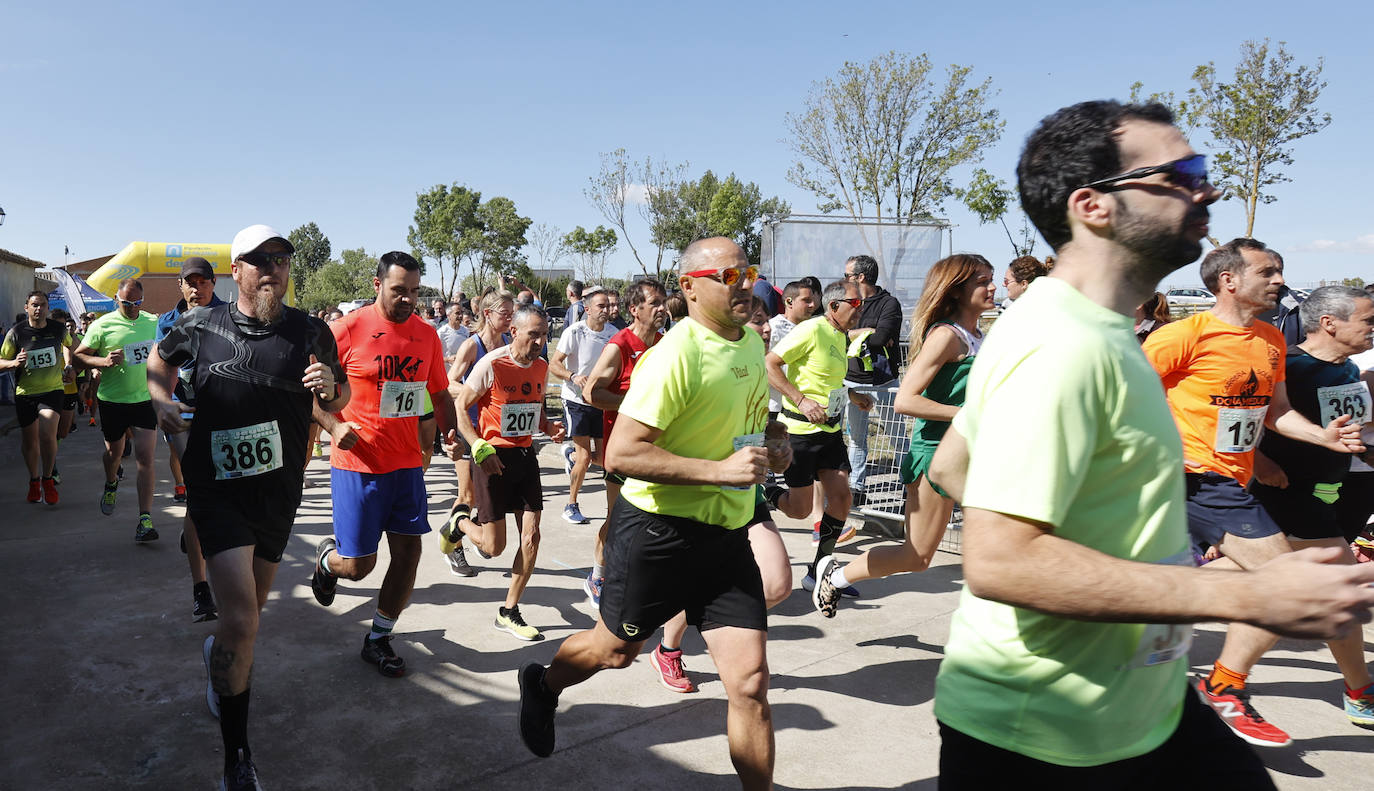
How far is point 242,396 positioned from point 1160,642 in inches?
140

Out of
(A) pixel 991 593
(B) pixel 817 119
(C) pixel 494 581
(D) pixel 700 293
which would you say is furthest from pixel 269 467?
(B) pixel 817 119

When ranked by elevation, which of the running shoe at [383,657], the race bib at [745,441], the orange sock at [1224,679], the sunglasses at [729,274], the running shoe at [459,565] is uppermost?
the sunglasses at [729,274]

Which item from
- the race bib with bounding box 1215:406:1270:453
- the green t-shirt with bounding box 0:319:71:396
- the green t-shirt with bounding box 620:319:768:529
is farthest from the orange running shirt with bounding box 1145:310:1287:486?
the green t-shirt with bounding box 0:319:71:396

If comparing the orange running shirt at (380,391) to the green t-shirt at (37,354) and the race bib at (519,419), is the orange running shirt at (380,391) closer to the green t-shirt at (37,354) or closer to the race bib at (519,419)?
the race bib at (519,419)

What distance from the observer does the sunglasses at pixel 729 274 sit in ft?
10.8

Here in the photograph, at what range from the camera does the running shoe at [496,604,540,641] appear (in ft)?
16.8

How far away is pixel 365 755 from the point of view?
3.72 metres

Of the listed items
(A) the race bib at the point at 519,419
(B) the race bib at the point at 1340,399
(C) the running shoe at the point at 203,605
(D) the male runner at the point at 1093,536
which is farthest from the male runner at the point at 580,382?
(D) the male runner at the point at 1093,536

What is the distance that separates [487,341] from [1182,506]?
647cm

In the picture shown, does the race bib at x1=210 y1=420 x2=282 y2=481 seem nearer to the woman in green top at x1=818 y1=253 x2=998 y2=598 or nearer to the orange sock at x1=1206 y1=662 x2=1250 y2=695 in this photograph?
the woman in green top at x1=818 y1=253 x2=998 y2=598

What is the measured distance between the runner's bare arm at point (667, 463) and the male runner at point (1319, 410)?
3004mm

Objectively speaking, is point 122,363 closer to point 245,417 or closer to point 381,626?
point 381,626

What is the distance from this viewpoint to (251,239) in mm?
3771

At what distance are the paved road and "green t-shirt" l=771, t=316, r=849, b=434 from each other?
144 cm
